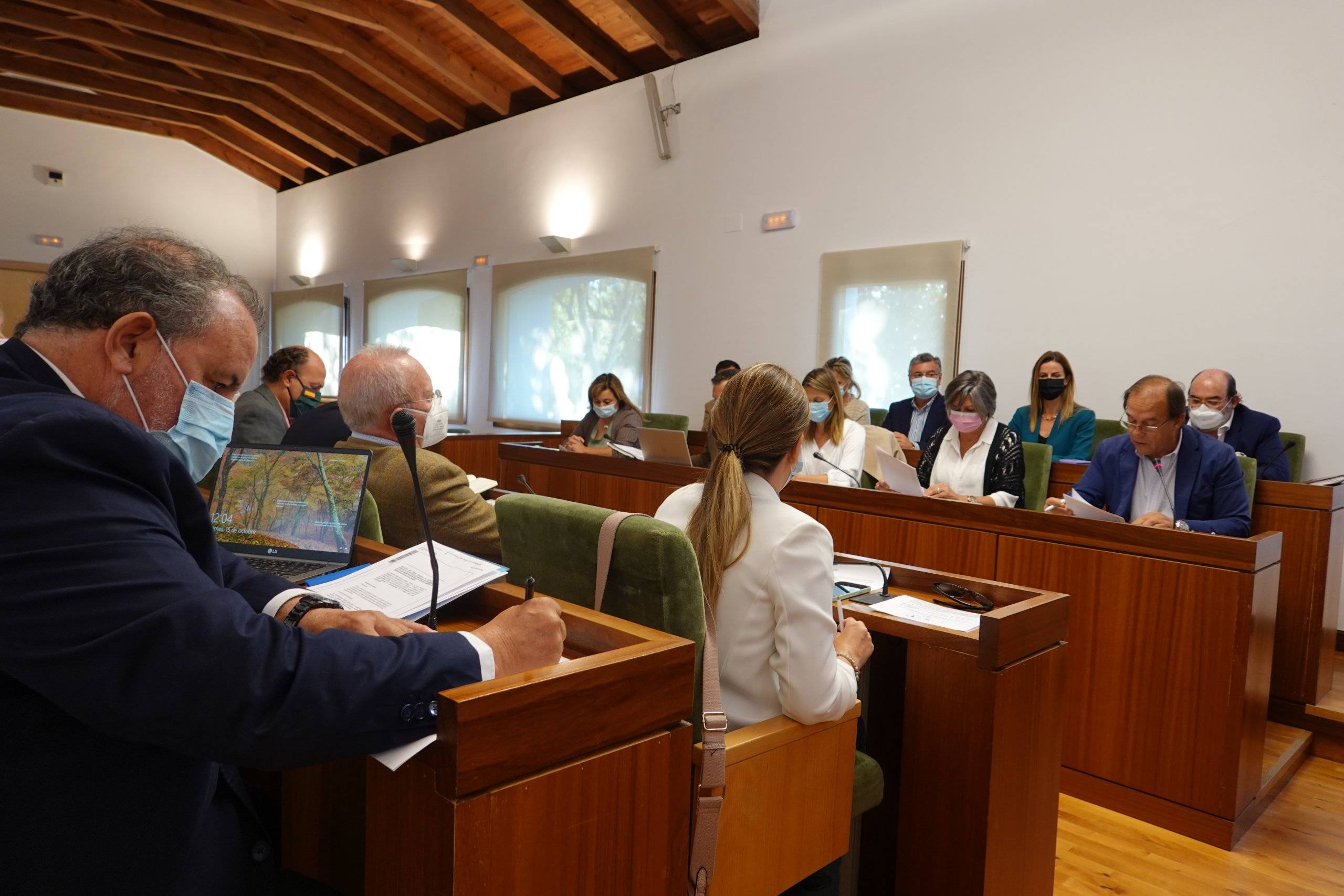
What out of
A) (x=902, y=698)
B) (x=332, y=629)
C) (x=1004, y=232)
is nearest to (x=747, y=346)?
(x=1004, y=232)

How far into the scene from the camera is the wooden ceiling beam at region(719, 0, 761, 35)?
235 inches

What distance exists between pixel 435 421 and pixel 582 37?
17.2 ft

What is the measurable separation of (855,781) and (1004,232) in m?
4.14

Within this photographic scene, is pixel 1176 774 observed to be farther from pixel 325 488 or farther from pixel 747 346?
pixel 747 346

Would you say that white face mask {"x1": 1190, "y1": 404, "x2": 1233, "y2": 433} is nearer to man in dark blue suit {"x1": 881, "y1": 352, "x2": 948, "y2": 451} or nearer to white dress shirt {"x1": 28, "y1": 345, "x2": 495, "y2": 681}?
man in dark blue suit {"x1": 881, "y1": 352, "x2": 948, "y2": 451}

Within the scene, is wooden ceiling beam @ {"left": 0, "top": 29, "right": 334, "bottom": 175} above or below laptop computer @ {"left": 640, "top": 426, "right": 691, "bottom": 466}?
above

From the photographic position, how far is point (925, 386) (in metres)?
5.02

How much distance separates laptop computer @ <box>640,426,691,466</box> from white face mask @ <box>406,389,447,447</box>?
Result: 1.39 metres

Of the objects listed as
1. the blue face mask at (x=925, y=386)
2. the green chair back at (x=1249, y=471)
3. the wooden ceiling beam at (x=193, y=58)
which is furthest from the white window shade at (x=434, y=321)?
the green chair back at (x=1249, y=471)

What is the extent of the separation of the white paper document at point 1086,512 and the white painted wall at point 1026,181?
2312 millimetres

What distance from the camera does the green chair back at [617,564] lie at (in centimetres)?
126

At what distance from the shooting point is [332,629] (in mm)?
827

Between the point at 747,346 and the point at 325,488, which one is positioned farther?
the point at 747,346

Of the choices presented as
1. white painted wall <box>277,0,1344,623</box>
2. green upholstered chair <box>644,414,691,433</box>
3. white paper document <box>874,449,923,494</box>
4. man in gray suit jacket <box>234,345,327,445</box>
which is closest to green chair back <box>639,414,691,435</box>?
green upholstered chair <box>644,414,691,433</box>
